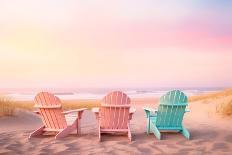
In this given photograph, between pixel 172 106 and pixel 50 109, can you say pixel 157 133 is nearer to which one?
pixel 172 106

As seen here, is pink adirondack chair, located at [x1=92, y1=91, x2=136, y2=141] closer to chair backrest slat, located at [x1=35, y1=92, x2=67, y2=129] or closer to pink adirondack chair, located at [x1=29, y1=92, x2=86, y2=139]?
pink adirondack chair, located at [x1=29, y1=92, x2=86, y2=139]

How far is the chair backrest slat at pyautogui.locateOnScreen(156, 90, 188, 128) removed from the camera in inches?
247

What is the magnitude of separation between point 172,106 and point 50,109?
2.13 metres

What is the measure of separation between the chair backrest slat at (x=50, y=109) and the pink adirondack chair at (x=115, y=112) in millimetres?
693

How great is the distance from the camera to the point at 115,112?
20.1ft

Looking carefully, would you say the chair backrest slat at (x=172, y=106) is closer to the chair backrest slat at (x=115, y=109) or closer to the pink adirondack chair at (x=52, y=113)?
the chair backrest slat at (x=115, y=109)

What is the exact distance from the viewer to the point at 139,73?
1244 inches

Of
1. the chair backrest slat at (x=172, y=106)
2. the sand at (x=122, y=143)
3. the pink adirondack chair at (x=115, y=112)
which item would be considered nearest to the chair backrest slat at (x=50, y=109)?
the sand at (x=122, y=143)

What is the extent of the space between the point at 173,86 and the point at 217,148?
33.2 metres

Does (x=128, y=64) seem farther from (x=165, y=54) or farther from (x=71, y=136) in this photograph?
(x=71, y=136)

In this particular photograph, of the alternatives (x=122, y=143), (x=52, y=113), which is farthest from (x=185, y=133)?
(x=52, y=113)

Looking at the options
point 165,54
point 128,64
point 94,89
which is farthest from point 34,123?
point 94,89

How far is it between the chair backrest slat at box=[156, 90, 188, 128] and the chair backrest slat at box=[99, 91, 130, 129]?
64 centimetres

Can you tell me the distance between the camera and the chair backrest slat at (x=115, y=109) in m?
6.10
